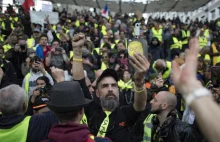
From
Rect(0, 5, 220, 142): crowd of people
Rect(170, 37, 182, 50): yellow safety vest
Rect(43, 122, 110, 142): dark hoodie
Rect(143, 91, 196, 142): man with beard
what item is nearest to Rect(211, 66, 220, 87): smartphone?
Rect(0, 5, 220, 142): crowd of people

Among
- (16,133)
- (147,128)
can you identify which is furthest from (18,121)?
(147,128)

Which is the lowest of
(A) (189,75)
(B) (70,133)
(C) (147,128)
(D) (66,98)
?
(C) (147,128)

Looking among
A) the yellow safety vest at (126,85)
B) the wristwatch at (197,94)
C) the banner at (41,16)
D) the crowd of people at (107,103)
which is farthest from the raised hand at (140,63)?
the banner at (41,16)

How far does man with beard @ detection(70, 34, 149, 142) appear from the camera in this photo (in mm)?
3309

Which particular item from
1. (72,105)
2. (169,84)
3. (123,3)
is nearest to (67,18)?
(123,3)

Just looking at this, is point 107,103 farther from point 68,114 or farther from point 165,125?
point 68,114

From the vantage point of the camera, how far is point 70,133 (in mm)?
2078

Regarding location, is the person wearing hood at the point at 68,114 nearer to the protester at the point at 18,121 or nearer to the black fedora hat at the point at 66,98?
the black fedora hat at the point at 66,98

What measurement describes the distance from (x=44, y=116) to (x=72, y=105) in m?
0.73

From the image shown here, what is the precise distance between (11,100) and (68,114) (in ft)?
2.72

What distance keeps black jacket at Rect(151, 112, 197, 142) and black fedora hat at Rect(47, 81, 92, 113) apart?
1.76 m

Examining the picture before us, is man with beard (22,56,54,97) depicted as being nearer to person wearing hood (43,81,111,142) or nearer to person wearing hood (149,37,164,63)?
person wearing hood (43,81,111,142)

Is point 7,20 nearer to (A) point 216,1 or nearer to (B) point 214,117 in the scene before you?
(B) point 214,117

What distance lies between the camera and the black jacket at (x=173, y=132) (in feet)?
12.2
